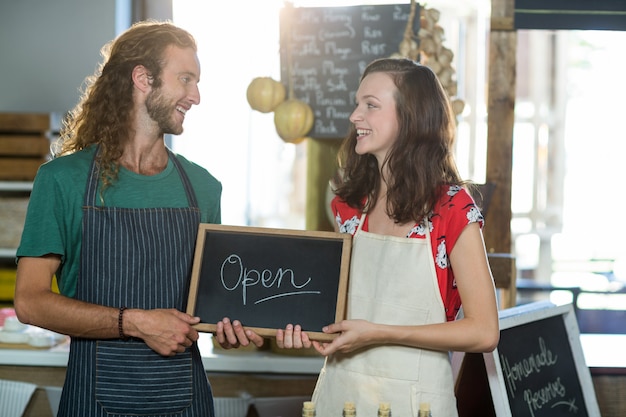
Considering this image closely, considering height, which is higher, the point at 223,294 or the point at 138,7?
the point at 138,7

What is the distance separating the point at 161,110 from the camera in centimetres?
212

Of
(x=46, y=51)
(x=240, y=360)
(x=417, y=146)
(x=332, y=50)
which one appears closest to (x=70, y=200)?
(x=417, y=146)

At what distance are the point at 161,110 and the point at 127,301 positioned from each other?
1.61 feet

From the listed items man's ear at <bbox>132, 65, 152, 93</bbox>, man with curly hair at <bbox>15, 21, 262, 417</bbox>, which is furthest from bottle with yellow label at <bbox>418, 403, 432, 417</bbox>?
man's ear at <bbox>132, 65, 152, 93</bbox>

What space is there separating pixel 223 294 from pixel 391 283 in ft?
1.33

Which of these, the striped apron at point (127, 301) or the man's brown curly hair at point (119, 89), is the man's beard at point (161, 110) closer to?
the man's brown curly hair at point (119, 89)

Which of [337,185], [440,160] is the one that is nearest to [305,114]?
[337,185]

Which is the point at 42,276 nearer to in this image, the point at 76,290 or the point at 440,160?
the point at 76,290

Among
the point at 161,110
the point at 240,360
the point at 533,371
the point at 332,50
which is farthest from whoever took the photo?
the point at 332,50

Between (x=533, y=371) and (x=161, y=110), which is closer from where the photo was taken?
(x=161, y=110)

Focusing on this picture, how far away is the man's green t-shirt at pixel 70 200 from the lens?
1953mm

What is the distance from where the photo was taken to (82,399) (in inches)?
79.1

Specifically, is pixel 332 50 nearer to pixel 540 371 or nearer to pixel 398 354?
pixel 540 371

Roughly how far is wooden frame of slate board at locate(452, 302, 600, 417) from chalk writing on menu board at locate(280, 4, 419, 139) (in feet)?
4.29
